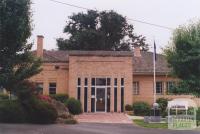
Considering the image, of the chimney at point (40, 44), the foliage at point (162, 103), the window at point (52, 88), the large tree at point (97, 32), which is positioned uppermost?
the large tree at point (97, 32)

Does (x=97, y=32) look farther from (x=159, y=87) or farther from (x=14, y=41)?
(x=14, y=41)

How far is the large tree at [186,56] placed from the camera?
3681 centimetres

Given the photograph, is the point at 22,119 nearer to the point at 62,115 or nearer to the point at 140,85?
the point at 62,115

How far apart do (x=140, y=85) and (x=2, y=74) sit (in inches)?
976

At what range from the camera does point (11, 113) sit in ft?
96.7

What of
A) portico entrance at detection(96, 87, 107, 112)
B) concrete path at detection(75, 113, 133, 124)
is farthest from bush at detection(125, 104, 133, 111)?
concrete path at detection(75, 113, 133, 124)


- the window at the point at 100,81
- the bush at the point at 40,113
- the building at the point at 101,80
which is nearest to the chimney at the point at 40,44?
the building at the point at 101,80

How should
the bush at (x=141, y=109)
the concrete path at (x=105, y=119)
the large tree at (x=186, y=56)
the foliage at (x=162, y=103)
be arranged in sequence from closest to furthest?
the concrete path at (x=105, y=119)
the large tree at (x=186, y=56)
the bush at (x=141, y=109)
the foliage at (x=162, y=103)

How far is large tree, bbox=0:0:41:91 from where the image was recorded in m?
27.8

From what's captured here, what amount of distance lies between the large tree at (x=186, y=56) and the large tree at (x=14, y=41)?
12.8 m

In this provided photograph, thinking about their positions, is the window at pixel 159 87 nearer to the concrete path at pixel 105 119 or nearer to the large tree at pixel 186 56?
the concrete path at pixel 105 119

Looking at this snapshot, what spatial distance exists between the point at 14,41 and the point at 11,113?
14.1ft

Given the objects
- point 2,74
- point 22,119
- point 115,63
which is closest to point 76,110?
point 115,63

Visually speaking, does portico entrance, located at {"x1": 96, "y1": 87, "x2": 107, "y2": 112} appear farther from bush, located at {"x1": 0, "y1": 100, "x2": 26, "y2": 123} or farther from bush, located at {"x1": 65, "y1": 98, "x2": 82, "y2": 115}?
bush, located at {"x1": 0, "y1": 100, "x2": 26, "y2": 123}
